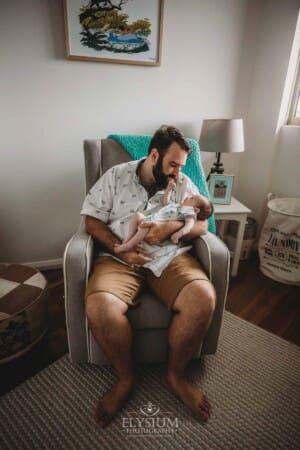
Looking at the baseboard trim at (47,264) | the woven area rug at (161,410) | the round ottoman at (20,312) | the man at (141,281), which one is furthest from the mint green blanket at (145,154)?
the baseboard trim at (47,264)

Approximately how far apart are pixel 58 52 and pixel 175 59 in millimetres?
798

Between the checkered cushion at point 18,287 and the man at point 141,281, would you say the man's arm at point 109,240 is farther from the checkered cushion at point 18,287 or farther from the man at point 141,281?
the checkered cushion at point 18,287

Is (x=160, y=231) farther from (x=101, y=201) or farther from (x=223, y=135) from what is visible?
(x=223, y=135)

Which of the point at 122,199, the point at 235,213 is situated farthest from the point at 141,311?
the point at 235,213

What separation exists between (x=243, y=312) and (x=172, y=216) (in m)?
0.88

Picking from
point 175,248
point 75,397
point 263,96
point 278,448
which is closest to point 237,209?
point 175,248

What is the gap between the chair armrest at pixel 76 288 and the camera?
114 cm

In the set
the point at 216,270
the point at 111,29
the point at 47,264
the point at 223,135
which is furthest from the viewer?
the point at 47,264

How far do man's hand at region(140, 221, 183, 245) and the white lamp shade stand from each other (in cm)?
89

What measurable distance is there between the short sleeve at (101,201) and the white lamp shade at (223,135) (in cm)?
88

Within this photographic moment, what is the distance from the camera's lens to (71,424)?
1102 millimetres

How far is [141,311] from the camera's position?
117 centimetres

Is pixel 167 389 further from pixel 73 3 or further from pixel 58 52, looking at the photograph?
pixel 73 3

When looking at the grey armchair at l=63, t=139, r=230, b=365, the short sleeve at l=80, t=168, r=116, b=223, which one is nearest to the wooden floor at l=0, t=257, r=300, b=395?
the grey armchair at l=63, t=139, r=230, b=365
